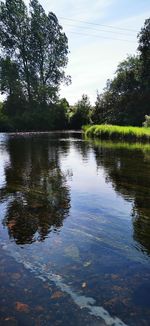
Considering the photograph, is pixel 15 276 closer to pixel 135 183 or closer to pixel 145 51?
pixel 135 183

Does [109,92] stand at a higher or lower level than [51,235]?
higher

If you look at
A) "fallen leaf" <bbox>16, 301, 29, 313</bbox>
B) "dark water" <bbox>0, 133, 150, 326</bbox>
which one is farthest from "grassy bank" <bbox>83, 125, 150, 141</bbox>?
"fallen leaf" <bbox>16, 301, 29, 313</bbox>

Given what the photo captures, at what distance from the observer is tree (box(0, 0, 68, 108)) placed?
227ft

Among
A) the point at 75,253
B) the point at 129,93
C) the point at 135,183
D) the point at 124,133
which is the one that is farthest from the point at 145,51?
the point at 75,253

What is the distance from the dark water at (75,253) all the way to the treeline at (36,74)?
5162cm

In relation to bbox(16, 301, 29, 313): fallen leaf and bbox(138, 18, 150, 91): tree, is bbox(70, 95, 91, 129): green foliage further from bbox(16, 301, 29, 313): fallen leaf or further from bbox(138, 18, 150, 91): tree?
bbox(16, 301, 29, 313): fallen leaf

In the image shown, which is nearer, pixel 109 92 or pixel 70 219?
pixel 70 219

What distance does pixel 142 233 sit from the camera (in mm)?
7625

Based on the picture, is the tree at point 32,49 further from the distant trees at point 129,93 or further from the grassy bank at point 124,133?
the grassy bank at point 124,133

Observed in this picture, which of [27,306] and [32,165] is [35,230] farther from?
[32,165]

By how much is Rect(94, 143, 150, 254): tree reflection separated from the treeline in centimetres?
4337

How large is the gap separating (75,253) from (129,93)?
173 feet

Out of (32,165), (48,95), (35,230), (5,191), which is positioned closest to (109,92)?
(48,95)

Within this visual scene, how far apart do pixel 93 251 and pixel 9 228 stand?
221cm
